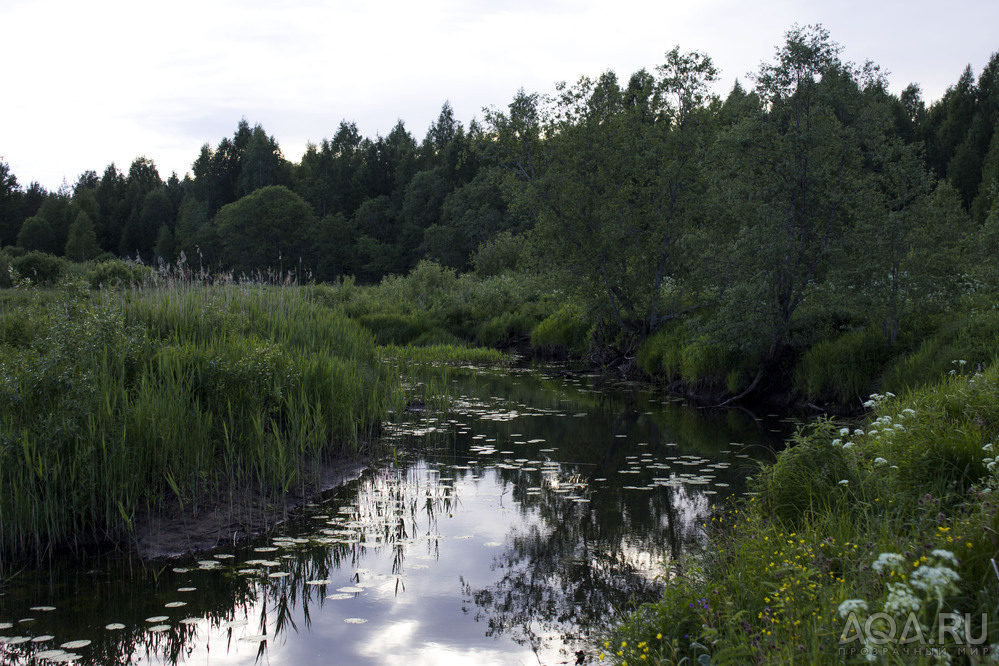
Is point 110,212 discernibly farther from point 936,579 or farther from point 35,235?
point 936,579

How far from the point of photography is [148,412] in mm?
6438

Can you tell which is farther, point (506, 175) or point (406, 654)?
point (506, 175)

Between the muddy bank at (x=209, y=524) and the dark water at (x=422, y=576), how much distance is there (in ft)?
0.69

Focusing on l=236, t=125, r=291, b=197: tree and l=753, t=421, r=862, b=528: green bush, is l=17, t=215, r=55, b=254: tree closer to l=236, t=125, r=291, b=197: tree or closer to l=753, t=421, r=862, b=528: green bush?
l=236, t=125, r=291, b=197: tree

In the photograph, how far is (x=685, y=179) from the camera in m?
16.8

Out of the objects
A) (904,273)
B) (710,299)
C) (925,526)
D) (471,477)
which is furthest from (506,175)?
(925,526)

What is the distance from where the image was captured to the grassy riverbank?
9.31 ft

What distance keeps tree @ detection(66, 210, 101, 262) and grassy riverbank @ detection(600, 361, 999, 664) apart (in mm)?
86713

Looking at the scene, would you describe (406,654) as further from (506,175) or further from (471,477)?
(506,175)

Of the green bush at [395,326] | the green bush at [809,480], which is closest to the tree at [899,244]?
the green bush at [809,480]

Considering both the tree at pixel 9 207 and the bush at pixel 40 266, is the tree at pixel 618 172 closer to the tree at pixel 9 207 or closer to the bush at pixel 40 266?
the bush at pixel 40 266

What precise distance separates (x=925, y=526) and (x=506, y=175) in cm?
1479

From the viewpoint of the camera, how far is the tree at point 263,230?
7656cm

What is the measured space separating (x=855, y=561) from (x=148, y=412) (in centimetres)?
579
